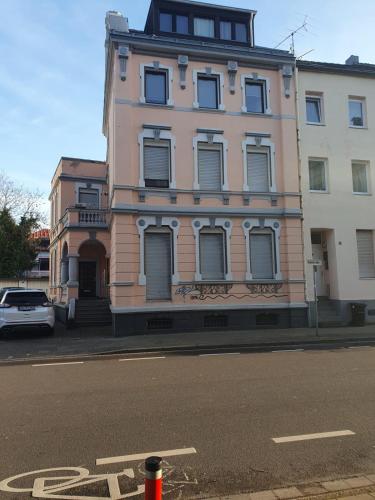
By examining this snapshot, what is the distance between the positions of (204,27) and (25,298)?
1379 centimetres

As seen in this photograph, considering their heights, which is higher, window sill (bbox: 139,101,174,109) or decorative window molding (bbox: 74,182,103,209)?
window sill (bbox: 139,101,174,109)

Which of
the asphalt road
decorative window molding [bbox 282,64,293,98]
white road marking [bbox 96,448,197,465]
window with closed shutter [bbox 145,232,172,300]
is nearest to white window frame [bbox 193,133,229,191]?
window with closed shutter [bbox 145,232,172,300]

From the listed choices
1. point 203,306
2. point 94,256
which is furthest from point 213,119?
point 94,256

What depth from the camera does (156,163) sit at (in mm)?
17156

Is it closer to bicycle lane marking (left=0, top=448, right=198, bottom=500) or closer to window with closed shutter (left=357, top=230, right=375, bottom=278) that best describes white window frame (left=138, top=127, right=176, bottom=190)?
window with closed shutter (left=357, top=230, right=375, bottom=278)

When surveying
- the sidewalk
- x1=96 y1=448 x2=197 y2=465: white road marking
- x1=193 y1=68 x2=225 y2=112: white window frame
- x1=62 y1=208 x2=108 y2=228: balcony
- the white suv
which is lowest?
x1=96 y1=448 x2=197 y2=465: white road marking

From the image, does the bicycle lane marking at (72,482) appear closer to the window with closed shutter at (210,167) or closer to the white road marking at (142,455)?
the white road marking at (142,455)

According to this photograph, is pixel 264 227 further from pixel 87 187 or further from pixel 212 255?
pixel 87 187

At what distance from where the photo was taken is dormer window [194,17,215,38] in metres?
19.0

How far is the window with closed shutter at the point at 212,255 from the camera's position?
1720cm

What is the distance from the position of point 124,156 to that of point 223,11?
27.9 feet

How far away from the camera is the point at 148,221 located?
16.6 m

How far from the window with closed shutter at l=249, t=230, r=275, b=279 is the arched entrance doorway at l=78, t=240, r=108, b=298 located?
11.1 meters

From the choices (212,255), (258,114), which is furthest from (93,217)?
(258,114)
